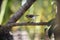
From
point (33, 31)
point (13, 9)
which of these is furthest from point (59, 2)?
point (33, 31)

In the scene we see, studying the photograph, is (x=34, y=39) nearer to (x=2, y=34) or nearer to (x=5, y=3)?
(x=5, y=3)

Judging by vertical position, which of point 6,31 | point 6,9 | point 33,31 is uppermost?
point 6,9

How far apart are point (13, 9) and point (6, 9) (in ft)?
0.41

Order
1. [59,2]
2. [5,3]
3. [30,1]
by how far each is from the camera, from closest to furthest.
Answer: [59,2] → [30,1] → [5,3]

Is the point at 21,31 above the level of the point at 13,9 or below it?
below

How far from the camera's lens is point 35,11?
1.29 m

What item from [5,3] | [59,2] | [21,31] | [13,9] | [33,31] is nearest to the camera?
[59,2]

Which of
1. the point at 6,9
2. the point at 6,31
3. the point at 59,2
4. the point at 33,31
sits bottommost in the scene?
the point at 59,2

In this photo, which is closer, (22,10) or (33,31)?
(22,10)

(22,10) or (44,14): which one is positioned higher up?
(44,14)

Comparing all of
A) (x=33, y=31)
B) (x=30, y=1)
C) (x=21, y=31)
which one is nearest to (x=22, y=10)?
(x=30, y=1)

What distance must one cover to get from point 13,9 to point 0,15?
0.57ft

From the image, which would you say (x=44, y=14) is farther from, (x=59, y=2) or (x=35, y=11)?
(x=59, y=2)

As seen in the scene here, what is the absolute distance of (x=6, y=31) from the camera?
947mm
